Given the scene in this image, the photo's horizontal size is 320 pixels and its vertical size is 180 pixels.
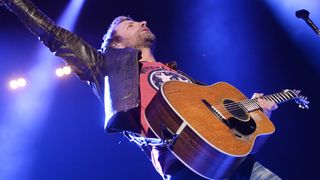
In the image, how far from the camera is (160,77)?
2879 mm

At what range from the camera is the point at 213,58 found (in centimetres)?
679

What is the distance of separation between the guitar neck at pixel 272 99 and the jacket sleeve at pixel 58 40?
129 cm

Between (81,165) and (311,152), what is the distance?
3.70 m

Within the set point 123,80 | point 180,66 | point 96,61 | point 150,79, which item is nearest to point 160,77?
point 150,79

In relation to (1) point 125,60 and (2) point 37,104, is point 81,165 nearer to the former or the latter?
(2) point 37,104

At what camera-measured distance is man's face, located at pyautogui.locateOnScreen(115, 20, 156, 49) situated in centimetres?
363

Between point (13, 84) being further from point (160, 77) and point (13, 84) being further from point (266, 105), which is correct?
point (266, 105)

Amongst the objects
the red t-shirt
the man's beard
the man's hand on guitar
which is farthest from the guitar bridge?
the man's beard

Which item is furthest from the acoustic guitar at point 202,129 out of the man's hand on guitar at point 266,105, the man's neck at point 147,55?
the man's neck at point 147,55

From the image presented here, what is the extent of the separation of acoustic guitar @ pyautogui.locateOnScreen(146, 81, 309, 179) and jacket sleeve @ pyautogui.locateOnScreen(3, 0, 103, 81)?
892mm

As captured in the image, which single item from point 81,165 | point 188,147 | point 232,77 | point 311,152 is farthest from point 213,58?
point 188,147

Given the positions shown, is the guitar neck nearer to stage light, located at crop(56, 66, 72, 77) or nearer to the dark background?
the dark background

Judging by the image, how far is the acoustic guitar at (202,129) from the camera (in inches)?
82.5

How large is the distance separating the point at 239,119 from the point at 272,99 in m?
0.79
